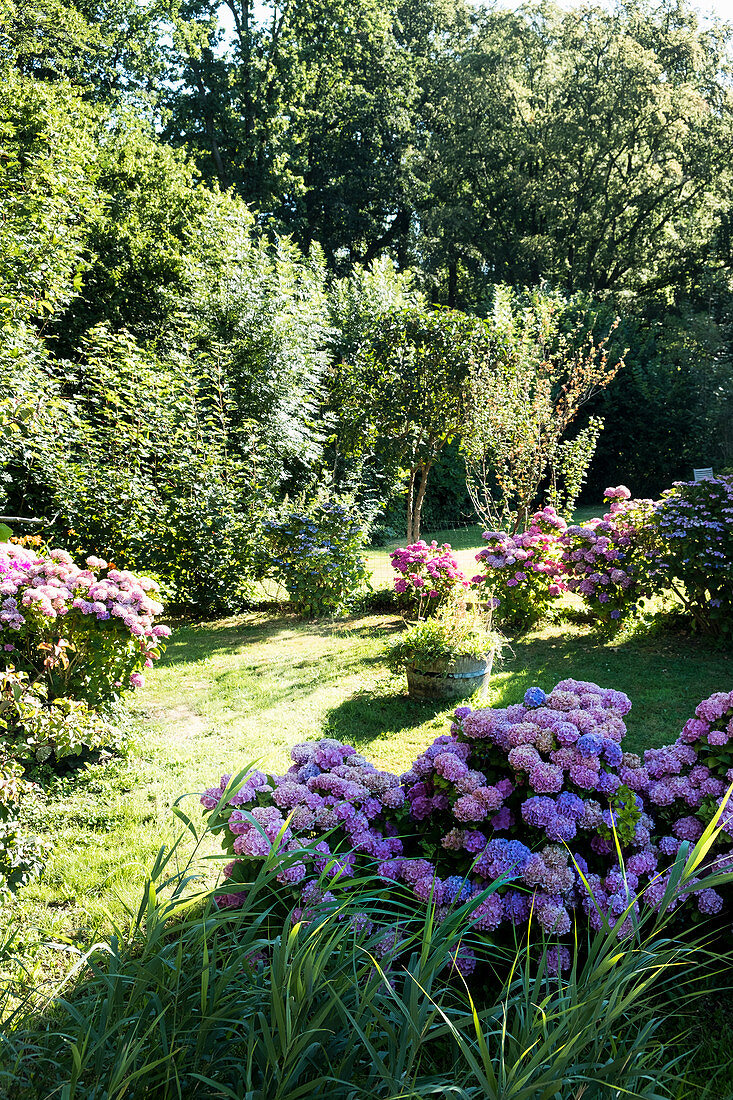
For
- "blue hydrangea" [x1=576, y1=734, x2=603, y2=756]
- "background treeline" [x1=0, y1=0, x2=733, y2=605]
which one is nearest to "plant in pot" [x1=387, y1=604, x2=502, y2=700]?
"blue hydrangea" [x1=576, y1=734, x2=603, y2=756]

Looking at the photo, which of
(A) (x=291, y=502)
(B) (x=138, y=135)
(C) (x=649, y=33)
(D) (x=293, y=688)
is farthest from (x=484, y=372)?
(C) (x=649, y=33)

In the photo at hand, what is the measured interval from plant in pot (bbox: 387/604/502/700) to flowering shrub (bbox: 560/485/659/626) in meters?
1.71

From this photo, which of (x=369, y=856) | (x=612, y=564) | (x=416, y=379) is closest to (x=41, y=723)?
(x=369, y=856)

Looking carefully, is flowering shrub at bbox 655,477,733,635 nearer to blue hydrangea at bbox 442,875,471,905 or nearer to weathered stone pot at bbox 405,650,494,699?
weathered stone pot at bbox 405,650,494,699

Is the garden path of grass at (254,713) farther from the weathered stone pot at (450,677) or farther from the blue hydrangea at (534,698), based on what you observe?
the blue hydrangea at (534,698)

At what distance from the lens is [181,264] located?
38.2 feet

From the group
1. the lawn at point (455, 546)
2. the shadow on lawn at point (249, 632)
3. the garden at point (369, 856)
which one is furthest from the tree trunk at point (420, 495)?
the garden at point (369, 856)

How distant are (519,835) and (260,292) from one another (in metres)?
8.82

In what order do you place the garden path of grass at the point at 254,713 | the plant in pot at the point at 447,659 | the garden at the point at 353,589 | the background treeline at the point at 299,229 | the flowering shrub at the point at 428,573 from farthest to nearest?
the background treeline at the point at 299,229
the flowering shrub at the point at 428,573
the plant in pot at the point at 447,659
the garden path of grass at the point at 254,713
the garden at the point at 353,589

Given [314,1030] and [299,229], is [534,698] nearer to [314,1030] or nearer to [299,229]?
[314,1030]

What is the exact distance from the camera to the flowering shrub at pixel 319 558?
7.23m

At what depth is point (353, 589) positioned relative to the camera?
734 cm

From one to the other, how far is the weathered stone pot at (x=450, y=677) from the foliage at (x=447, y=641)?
3cm

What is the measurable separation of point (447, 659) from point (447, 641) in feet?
0.40
